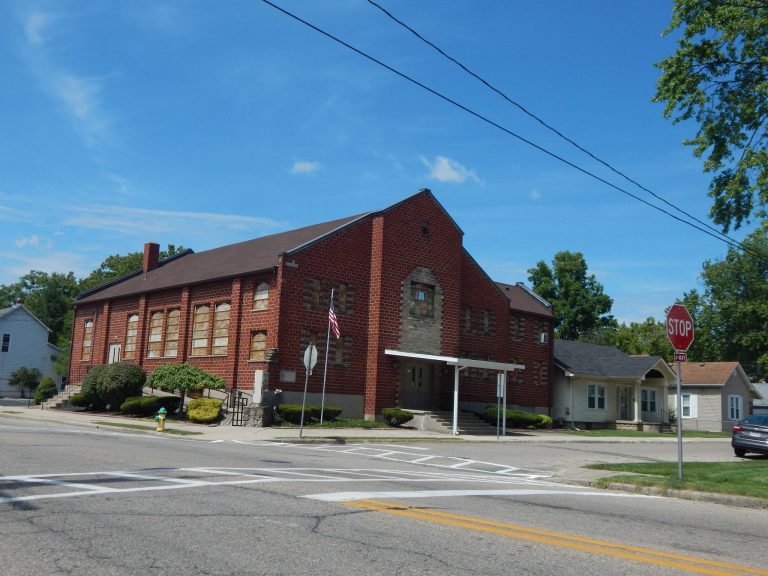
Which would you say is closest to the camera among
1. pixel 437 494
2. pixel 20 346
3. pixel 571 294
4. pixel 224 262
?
pixel 437 494

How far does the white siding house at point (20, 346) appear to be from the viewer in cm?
6325

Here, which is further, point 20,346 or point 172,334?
point 20,346

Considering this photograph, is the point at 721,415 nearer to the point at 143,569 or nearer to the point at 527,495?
the point at 527,495

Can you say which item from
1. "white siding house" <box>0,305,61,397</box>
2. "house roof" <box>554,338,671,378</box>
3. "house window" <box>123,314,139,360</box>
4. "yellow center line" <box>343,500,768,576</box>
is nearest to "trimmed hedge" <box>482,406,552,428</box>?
"house roof" <box>554,338,671,378</box>

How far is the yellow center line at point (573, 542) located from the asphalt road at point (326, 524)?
0.10ft

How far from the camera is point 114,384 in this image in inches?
1291

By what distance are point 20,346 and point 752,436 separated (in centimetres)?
5932

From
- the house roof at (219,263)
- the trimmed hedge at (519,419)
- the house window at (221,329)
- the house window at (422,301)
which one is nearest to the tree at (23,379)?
the house roof at (219,263)

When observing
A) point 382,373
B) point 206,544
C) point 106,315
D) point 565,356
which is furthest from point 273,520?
point 565,356

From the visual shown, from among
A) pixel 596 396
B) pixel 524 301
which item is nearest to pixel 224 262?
pixel 524 301

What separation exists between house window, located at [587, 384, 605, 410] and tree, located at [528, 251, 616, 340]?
26676 mm

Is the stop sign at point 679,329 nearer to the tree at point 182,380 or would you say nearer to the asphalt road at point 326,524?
the asphalt road at point 326,524

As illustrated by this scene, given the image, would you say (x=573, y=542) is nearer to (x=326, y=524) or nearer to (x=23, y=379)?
(x=326, y=524)

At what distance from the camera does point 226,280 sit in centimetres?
3428
